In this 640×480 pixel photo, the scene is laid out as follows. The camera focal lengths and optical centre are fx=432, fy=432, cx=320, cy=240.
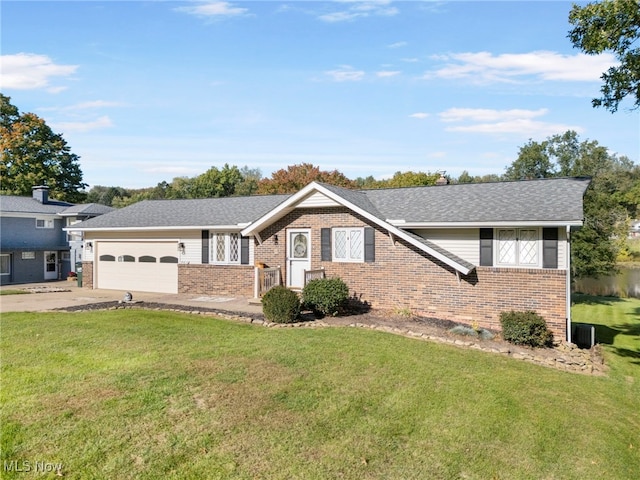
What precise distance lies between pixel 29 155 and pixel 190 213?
1021 inches

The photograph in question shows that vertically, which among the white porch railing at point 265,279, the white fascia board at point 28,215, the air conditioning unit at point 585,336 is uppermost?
the white fascia board at point 28,215

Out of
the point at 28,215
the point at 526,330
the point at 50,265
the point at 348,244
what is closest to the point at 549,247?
the point at 526,330

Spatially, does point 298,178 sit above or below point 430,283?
above

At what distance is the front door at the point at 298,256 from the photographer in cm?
1499

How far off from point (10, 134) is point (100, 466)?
40.0m

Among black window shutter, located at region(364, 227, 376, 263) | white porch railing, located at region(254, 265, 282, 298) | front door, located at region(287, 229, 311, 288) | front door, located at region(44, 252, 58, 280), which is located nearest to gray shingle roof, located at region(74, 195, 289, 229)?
front door, located at region(287, 229, 311, 288)

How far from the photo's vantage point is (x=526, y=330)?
10.9 metres

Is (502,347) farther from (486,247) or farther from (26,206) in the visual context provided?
(26,206)

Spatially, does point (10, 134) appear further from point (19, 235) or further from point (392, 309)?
point (392, 309)

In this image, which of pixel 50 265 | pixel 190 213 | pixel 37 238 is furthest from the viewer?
pixel 50 265

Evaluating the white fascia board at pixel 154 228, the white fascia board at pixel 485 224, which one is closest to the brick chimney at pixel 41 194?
the white fascia board at pixel 154 228

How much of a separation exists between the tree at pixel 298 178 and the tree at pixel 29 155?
1893cm

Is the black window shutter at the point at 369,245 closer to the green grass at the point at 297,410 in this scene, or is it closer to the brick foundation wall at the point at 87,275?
the green grass at the point at 297,410

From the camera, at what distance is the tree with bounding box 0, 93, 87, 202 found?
35.4 metres
